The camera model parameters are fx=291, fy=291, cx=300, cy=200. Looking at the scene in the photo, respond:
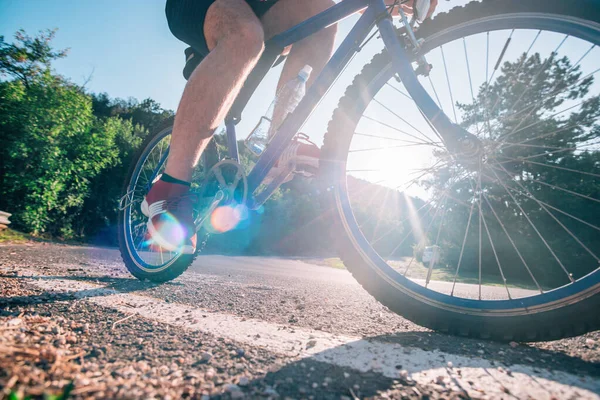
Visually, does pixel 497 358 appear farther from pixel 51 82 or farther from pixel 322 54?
pixel 51 82

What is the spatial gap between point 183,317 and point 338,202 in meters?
0.86

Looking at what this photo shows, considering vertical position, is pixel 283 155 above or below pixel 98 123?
below

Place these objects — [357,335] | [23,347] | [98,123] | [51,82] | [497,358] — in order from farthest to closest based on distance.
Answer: [98,123], [51,82], [357,335], [497,358], [23,347]

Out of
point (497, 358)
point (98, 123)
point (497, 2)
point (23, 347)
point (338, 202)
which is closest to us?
point (23, 347)

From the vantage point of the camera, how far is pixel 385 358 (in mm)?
814

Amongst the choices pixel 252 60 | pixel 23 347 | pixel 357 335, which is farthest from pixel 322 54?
pixel 23 347

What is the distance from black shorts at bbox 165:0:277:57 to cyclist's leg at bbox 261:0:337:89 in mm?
103

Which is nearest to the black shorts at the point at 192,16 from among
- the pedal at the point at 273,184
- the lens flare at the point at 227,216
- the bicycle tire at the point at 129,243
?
the bicycle tire at the point at 129,243

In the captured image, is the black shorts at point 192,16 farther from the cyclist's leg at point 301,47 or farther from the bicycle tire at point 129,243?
the bicycle tire at point 129,243

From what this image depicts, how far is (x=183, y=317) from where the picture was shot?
110 cm

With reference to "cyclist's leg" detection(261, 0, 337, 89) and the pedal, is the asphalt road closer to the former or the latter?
the pedal

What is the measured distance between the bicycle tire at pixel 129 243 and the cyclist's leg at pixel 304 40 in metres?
0.80

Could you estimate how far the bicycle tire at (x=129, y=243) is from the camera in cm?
198

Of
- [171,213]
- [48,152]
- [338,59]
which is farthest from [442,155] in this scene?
[48,152]
